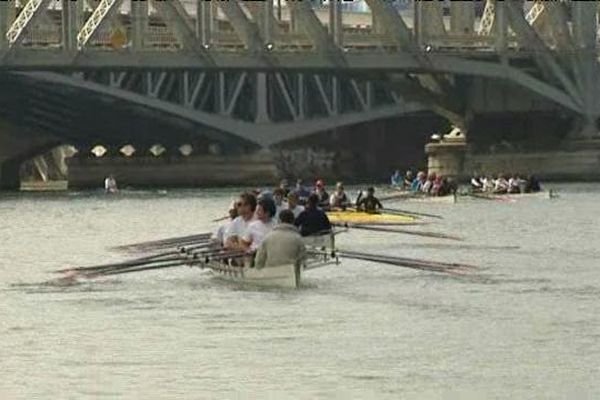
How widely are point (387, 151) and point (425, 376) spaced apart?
15426 cm

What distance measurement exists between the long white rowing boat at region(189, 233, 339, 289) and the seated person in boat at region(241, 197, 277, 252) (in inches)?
19.7

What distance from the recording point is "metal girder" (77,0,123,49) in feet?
477

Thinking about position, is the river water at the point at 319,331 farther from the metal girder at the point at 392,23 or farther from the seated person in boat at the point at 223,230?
the metal girder at the point at 392,23

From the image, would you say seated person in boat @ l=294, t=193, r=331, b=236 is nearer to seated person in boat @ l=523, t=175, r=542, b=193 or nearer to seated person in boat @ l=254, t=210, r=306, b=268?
seated person in boat @ l=254, t=210, r=306, b=268

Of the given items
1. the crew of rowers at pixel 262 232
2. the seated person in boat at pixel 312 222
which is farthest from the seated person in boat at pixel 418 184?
the crew of rowers at pixel 262 232

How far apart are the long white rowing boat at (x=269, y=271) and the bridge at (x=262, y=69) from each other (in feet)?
287

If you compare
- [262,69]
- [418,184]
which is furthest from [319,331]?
[262,69]

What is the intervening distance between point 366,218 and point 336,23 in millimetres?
73297

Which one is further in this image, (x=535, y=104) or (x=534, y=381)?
(x=535, y=104)

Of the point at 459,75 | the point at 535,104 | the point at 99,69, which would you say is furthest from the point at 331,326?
the point at 535,104

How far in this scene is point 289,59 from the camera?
152 metres

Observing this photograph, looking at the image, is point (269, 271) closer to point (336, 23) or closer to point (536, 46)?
point (336, 23)

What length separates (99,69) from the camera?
145m

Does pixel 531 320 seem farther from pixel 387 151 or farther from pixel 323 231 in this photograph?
pixel 387 151
